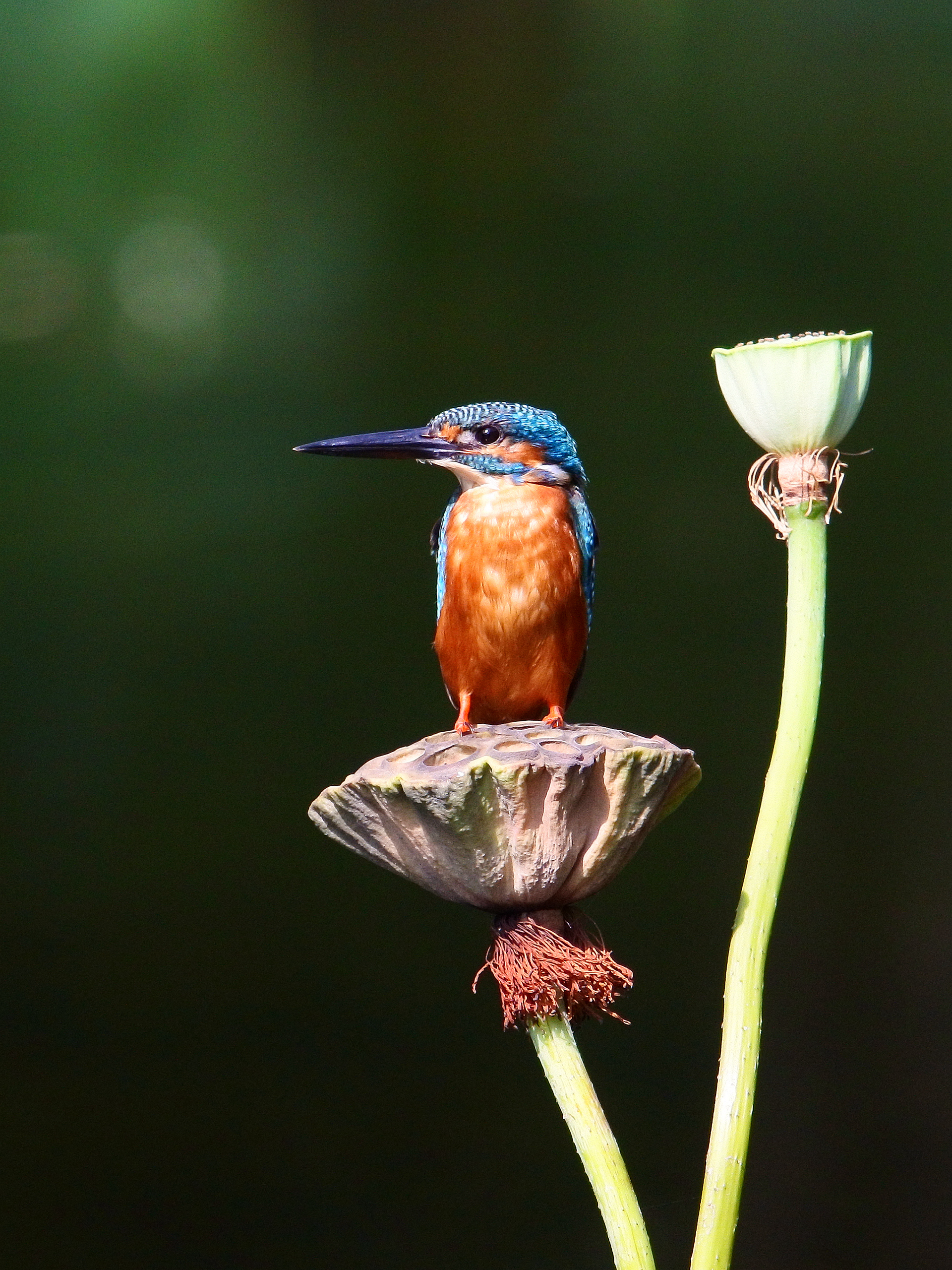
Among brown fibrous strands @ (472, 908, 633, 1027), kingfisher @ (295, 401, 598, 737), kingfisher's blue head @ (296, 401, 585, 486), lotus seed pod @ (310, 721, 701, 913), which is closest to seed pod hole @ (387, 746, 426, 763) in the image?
lotus seed pod @ (310, 721, 701, 913)

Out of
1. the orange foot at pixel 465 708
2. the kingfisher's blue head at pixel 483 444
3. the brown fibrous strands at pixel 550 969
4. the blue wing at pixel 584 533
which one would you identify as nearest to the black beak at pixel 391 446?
the kingfisher's blue head at pixel 483 444

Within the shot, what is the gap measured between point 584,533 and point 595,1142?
62 centimetres

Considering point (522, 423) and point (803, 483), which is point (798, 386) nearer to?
point (803, 483)

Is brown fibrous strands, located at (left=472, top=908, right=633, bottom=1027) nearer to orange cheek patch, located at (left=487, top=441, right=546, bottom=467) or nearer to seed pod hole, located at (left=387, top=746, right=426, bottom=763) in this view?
seed pod hole, located at (left=387, top=746, right=426, bottom=763)

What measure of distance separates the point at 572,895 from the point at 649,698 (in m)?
1.04

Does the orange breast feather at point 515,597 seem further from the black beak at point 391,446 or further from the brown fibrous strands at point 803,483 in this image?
the brown fibrous strands at point 803,483

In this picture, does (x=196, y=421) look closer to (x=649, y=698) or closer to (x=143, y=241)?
(x=143, y=241)

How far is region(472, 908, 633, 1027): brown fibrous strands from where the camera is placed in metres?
0.91

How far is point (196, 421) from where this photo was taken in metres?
1.86

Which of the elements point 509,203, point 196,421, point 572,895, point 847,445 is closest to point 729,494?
point 847,445

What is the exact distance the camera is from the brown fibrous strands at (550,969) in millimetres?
907

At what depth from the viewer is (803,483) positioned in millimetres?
926

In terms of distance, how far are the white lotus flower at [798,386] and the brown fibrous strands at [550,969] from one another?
15.3 inches

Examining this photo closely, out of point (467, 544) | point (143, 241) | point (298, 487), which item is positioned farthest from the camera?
point (298, 487)
